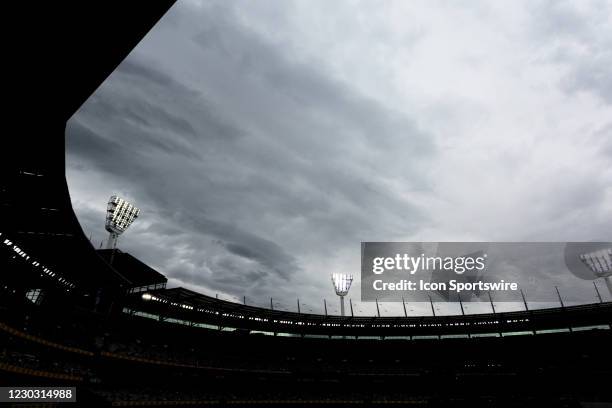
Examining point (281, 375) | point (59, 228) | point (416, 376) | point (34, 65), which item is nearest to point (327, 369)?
point (281, 375)

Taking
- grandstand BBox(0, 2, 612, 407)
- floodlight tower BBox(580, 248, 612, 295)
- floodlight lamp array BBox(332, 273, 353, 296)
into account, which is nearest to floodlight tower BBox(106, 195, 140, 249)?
grandstand BBox(0, 2, 612, 407)

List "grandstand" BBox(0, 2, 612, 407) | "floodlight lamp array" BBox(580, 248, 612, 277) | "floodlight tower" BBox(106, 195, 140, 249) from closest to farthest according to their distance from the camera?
"grandstand" BBox(0, 2, 612, 407)
"floodlight tower" BBox(106, 195, 140, 249)
"floodlight lamp array" BBox(580, 248, 612, 277)

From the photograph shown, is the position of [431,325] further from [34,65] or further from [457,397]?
[34,65]

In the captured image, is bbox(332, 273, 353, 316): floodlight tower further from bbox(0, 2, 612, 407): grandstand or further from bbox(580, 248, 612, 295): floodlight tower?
bbox(580, 248, 612, 295): floodlight tower

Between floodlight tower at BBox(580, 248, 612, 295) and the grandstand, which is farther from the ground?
floodlight tower at BBox(580, 248, 612, 295)

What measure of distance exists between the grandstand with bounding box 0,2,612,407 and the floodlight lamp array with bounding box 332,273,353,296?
14901 mm

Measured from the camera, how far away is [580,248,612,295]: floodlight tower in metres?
68.0

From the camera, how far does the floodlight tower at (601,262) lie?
68000 millimetres

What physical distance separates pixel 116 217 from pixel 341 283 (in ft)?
158

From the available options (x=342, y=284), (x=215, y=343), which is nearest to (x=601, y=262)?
(x=342, y=284)

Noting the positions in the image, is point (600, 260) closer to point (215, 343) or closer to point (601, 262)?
point (601, 262)

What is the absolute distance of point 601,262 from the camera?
69500 mm

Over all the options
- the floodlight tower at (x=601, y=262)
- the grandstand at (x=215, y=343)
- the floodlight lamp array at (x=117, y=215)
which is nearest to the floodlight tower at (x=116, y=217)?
the floodlight lamp array at (x=117, y=215)

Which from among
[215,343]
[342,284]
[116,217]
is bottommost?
[215,343]
